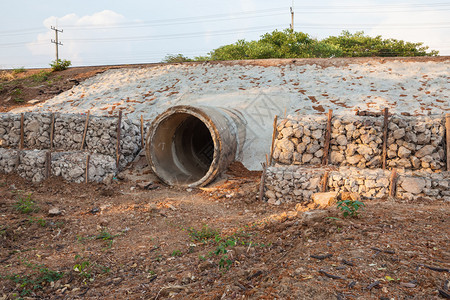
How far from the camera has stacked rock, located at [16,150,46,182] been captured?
945 cm

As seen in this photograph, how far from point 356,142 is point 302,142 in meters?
1.37

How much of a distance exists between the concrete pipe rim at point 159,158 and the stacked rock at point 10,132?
4.68 meters

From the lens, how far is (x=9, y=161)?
979 cm

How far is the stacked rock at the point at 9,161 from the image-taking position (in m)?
9.74

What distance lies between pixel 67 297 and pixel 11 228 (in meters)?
3.10

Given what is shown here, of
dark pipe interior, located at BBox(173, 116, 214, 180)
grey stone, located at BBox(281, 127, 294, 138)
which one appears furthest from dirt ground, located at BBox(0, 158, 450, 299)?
dark pipe interior, located at BBox(173, 116, 214, 180)

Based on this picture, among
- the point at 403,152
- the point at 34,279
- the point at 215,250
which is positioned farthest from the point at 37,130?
the point at 403,152

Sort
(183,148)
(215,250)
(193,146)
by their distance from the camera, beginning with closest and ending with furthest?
(215,250) → (183,148) → (193,146)

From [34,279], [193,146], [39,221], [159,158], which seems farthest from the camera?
[193,146]

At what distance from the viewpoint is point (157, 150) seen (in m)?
10.2

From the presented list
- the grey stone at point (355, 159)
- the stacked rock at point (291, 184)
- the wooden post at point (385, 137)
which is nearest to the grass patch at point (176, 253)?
the stacked rock at point (291, 184)

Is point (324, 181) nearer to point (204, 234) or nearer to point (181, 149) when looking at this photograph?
point (204, 234)

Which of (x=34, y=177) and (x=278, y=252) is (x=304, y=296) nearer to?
(x=278, y=252)

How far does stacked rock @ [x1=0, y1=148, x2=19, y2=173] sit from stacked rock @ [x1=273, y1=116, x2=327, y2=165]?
26.4 ft
